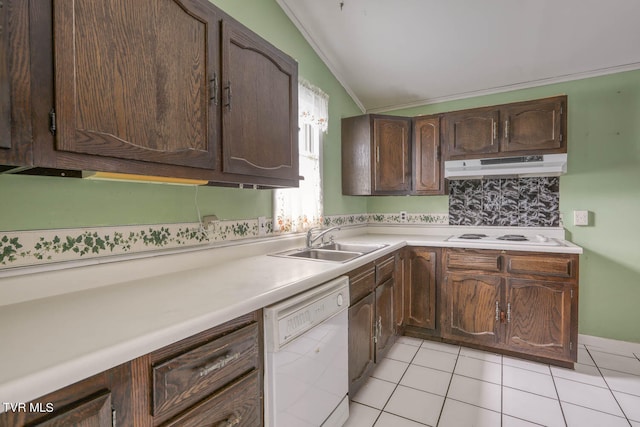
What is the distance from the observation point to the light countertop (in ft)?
2.07

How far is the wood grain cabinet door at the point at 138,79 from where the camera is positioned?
87cm

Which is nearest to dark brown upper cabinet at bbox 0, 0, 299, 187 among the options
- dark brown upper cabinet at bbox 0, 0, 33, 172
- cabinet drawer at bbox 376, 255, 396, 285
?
dark brown upper cabinet at bbox 0, 0, 33, 172

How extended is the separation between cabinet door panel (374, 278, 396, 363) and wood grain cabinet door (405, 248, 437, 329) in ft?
1.09

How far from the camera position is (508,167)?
2576 millimetres

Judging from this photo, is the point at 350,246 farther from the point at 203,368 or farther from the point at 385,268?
the point at 203,368

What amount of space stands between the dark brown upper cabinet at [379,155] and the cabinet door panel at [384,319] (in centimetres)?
98

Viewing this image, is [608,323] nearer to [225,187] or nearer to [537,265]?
[537,265]

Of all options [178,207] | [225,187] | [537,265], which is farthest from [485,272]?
[178,207]

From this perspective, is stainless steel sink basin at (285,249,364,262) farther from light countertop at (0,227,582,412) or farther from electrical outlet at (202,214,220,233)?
electrical outlet at (202,214,220,233)

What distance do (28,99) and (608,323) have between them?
3817 mm

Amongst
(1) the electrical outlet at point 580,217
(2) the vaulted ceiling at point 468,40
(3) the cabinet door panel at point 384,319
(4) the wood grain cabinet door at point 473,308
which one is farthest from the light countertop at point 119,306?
(1) the electrical outlet at point 580,217

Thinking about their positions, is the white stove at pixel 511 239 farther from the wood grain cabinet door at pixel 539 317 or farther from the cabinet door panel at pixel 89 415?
the cabinet door panel at pixel 89 415

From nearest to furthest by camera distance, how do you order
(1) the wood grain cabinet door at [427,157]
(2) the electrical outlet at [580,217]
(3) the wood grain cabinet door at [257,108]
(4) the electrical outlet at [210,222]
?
(3) the wood grain cabinet door at [257,108] < (4) the electrical outlet at [210,222] < (2) the electrical outlet at [580,217] < (1) the wood grain cabinet door at [427,157]

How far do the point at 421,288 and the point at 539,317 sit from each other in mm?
849
